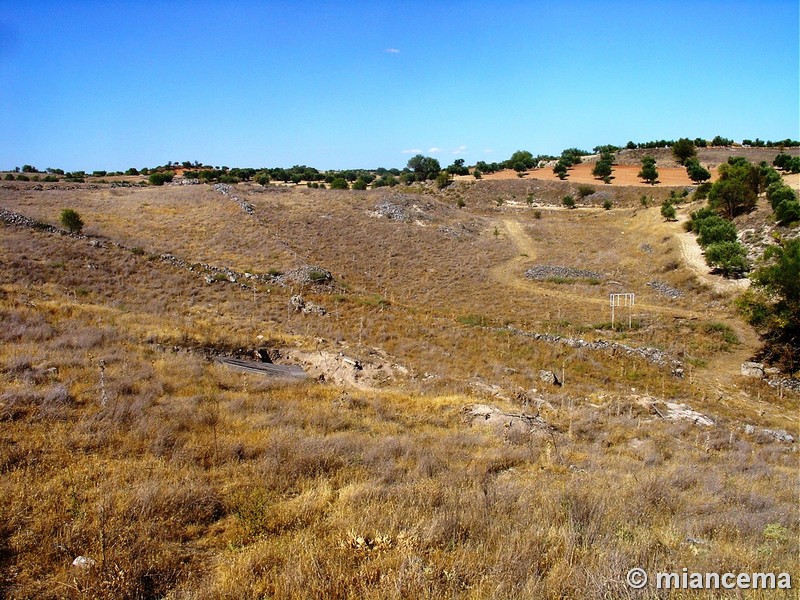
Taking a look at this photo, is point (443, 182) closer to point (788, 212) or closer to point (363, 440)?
point (788, 212)

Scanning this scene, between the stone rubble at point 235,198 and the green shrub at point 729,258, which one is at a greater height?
the stone rubble at point 235,198

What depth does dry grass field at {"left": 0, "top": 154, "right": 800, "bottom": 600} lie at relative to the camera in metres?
3.86

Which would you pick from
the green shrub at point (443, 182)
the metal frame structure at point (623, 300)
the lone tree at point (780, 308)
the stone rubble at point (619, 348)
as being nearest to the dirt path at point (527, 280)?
the metal frame structure at point (623, 300)

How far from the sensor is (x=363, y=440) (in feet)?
24.0

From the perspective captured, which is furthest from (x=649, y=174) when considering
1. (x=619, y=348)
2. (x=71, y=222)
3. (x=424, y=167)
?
(x=71, y=222)

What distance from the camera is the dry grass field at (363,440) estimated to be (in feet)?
12.7

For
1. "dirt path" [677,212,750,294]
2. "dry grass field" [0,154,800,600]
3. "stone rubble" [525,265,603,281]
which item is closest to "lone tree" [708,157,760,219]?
"dirt path" [677,212,750,294]

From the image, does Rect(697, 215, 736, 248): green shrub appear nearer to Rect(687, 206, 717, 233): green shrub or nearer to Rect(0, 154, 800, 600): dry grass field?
Rect(687, 206, 717, 233): green shrub

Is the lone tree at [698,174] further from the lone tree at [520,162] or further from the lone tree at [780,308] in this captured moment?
the lone tree at [780,308]

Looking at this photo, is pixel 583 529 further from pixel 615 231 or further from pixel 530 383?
pixel 615 231

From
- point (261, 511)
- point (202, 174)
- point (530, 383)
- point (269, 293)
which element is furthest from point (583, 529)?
point (202, 174)

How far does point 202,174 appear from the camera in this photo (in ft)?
253

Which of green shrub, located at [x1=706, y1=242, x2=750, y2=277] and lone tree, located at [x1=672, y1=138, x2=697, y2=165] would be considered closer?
green shrub, located at [x1=706, y1=242, x2=750, y2=277]

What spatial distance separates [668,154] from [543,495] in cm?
9860
